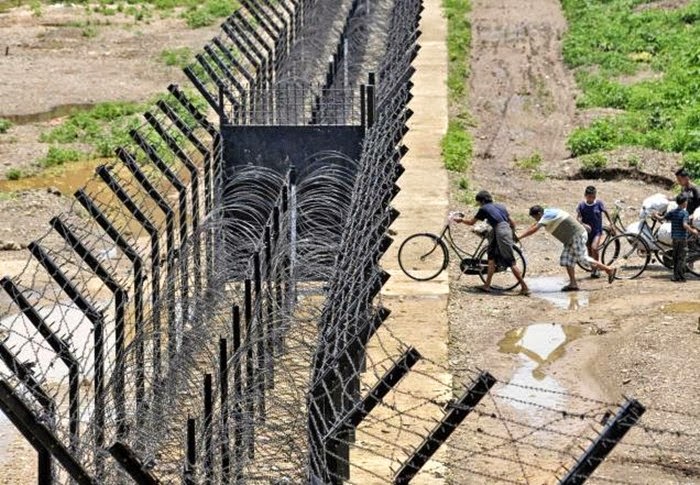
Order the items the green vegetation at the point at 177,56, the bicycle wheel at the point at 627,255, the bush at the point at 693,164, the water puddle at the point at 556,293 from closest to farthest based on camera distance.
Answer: the water puddle at the point at 556,293, the bicycle wheel at the point at 627,255, the bush at the point at 693,164, the green vegetation at the point at 177,56

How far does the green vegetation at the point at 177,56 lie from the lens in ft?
102

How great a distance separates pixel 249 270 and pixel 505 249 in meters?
6.44

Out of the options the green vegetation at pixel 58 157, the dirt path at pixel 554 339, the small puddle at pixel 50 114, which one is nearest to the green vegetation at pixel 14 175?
the green vegetation at pixel 58 157

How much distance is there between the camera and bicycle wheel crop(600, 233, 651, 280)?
17734mm

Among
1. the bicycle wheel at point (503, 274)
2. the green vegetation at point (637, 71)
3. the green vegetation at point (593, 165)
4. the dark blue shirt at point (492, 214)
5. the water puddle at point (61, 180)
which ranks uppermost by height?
the green vegetation at point (637, 71)

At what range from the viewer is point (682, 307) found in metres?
16.3

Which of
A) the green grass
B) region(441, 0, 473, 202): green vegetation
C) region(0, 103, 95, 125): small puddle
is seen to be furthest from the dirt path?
region(0, 103, 95, 125): small puddle

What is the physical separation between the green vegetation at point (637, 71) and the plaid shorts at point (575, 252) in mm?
4952

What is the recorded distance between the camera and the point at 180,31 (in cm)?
3512

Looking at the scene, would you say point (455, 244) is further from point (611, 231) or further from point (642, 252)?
point (642, 252)

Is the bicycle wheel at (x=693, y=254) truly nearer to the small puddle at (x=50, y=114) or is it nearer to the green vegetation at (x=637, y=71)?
the green vegetation at (x=637, y=71)

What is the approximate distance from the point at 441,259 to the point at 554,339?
8.05 feet

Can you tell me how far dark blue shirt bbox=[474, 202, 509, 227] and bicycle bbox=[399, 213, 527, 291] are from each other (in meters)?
0.12

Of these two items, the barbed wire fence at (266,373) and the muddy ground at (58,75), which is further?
the muddy ground at (58,75)
